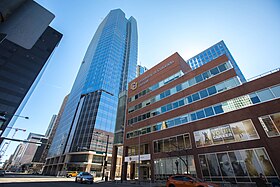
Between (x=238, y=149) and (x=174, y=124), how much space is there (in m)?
10.2

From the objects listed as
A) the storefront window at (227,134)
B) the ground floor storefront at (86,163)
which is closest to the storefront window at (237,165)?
the storefront window at (227,134)

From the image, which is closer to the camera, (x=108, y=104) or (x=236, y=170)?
(x=236, y=170)

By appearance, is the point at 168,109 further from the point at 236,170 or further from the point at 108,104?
the point at 108,104

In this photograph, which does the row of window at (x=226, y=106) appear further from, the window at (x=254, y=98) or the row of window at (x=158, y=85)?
the row of window at (x=158, y=85)

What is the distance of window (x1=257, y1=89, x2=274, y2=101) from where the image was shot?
16.7 metres

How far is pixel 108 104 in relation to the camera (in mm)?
71188

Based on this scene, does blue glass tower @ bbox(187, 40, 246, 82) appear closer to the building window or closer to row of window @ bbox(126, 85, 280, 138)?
row of window @ bbox(126, 85, 280, 138)

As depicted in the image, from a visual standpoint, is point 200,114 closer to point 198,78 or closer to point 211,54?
point 198,78

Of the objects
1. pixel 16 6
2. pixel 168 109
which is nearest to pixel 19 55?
pixel 168 109

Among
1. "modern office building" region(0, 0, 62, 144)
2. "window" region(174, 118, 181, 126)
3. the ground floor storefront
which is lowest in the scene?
the ground floor storefront

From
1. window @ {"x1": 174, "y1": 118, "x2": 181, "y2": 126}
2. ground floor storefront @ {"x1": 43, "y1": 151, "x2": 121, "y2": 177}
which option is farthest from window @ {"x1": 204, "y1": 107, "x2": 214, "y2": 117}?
ground floor storefront @ {"x1": 43, "y1": 151, "x2": 121, "y2": 177}

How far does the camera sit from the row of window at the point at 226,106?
1689cm

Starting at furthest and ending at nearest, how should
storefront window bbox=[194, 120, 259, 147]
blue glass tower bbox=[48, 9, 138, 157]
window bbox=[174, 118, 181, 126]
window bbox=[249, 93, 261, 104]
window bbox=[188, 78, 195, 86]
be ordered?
blue glass tower bbox=[48, 9, 138, 157] < window bbox=[188, 78, 195, 86] < window bbox=[174, 118, 181, 126] < window bbox=[249, 93, 261, 104] < storefront window bbox=[194, 120, 259, 147]

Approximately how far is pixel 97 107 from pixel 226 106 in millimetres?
57684
